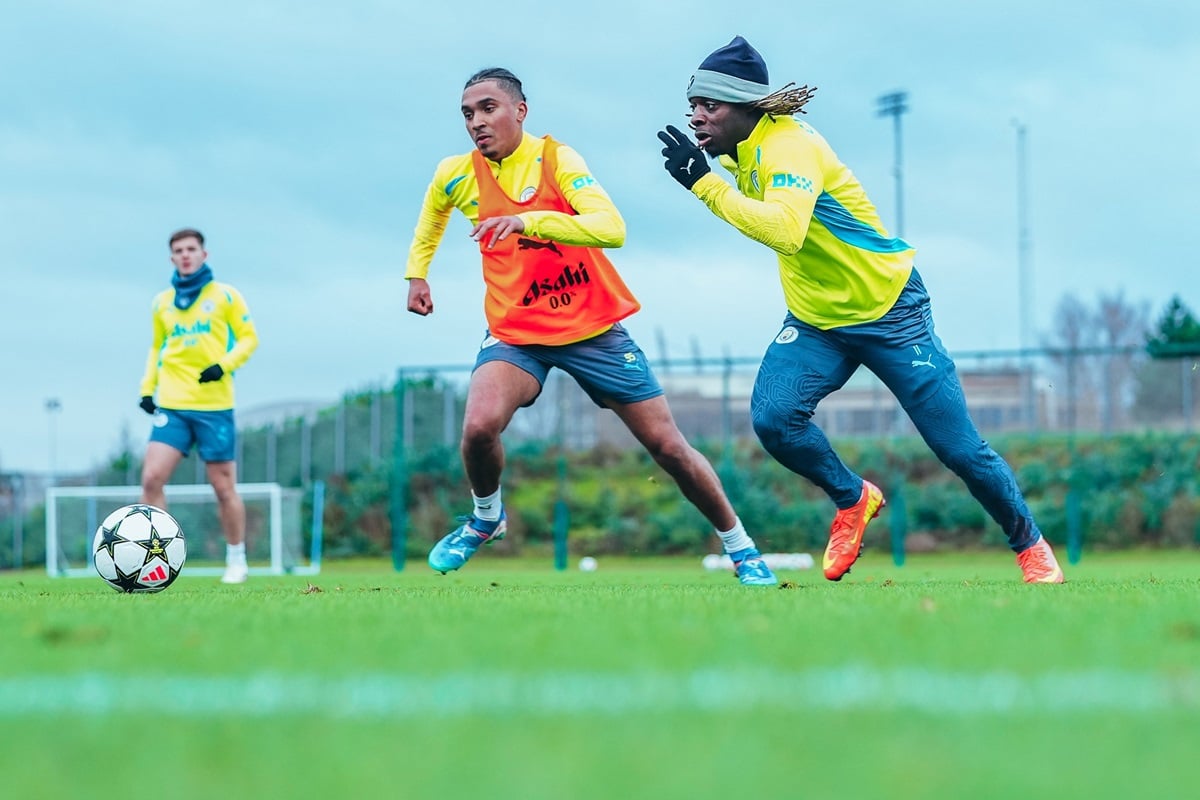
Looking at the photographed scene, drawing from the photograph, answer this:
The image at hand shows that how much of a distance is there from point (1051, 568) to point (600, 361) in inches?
90.2

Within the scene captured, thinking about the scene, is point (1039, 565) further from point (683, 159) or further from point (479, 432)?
point (479, 432)

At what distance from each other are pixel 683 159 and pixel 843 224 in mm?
777

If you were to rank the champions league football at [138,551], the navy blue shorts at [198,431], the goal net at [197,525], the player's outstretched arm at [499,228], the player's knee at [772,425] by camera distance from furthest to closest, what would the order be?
1. the goal net at [197,525]
2. the navy blue shorts at [198,431]
3. the champions league football at [138,551]
4. the player's knee at [772,425]
5. the player's outstretched arm at [499,228]

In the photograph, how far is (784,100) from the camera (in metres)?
6.35

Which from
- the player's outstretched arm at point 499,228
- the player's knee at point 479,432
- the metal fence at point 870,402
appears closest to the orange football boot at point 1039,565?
the player's knee at point 479,432

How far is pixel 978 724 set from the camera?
2.26 m

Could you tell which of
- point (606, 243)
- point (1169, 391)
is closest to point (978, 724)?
point (606, 243)

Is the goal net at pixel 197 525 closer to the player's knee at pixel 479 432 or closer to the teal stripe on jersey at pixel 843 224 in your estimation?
the player's knee at pixel 479 432

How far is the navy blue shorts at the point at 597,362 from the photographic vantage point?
6.92m

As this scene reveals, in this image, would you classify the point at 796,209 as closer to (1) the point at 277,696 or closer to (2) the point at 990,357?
(1) the point at 277,696

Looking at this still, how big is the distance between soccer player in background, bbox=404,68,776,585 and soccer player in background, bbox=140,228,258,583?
11.1 feet

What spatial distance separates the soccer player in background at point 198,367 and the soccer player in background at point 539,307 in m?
3.37

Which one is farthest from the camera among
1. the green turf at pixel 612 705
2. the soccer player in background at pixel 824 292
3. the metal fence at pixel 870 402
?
the metal fence at pixel 870 402

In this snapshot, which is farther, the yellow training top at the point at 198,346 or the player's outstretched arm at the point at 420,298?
the yellow training top at the point at 198,346
